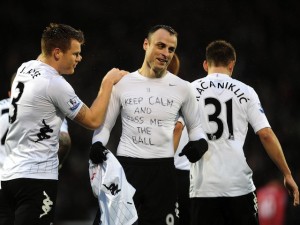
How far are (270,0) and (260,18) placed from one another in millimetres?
674

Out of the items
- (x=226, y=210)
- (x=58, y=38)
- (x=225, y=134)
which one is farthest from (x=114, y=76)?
(x=226, y=210)

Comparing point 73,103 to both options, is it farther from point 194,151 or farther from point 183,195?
point 183,195

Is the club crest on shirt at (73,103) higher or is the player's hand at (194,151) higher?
the club crest on shirt at (73,103)

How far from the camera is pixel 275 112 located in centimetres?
1331

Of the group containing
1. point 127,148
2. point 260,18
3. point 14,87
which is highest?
point 260,18

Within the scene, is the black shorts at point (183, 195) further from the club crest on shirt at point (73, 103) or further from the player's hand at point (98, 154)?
the club crest on shirt at point (73, 103)

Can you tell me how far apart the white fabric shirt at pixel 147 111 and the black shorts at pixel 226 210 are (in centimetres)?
70

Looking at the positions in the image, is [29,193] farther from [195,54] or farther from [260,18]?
[260,18]

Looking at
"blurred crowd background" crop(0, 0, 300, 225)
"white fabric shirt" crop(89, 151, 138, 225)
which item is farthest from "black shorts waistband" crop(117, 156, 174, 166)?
"blurred crowd background" crop(0, 0, 300, 225)

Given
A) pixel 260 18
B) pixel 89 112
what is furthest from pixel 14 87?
pixel 260 18

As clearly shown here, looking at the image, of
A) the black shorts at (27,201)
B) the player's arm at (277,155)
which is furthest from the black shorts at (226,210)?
the black shorts at (27,201)

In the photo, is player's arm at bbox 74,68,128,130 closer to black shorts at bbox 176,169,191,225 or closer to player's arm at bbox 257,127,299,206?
player's arm at bbox 257,127,299,206

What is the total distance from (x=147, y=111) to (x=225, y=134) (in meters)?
0.86

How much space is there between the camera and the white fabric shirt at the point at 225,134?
19.1 feet
